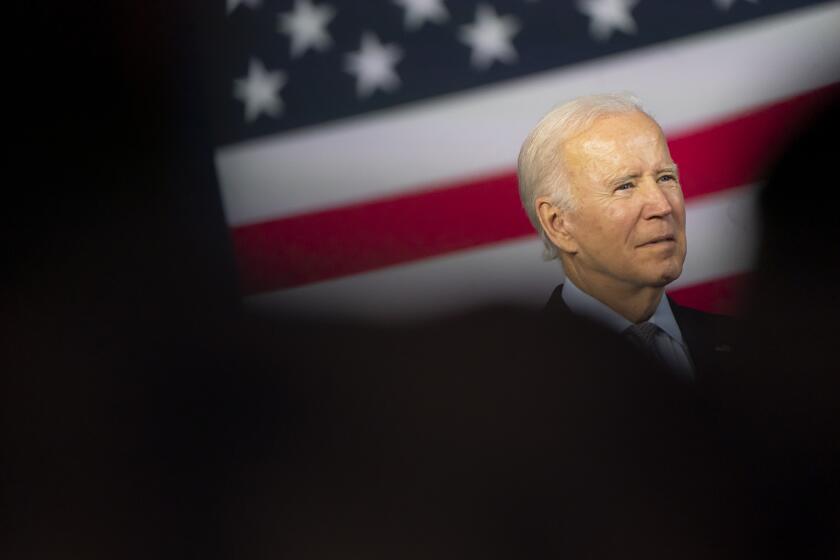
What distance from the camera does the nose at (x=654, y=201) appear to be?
4.90ft

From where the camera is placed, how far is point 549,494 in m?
1.58

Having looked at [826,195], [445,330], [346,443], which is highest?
[826,195]

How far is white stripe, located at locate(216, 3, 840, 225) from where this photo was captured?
5.31ft

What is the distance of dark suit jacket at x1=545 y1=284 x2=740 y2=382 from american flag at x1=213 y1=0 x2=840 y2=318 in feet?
0.09

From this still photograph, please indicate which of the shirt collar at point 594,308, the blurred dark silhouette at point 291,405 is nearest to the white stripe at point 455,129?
the blurred dark silhouette at point 291,405

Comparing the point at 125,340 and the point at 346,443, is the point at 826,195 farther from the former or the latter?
the point at 125,340

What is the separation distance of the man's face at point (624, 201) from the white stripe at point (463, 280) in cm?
10

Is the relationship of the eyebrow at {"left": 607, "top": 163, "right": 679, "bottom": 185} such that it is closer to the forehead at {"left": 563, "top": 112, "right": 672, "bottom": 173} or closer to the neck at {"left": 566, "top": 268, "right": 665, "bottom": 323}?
the forehead at {"left": 563, "top": 112, "right": 672, "bottom": 173}

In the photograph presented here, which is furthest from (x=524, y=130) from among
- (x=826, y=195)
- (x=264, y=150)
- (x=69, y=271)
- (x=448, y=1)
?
(x=69, y=271)

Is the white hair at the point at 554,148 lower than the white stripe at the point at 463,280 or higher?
higher

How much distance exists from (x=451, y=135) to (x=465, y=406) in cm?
46

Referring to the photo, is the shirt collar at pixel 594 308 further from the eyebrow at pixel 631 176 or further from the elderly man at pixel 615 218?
the eyebrow at pixel 631 176

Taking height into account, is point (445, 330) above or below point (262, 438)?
above

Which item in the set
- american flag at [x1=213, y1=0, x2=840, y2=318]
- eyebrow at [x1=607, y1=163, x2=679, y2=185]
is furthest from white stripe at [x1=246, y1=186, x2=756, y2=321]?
eyebrow at [x1=607, y1=163, x2=679, y2=185]
